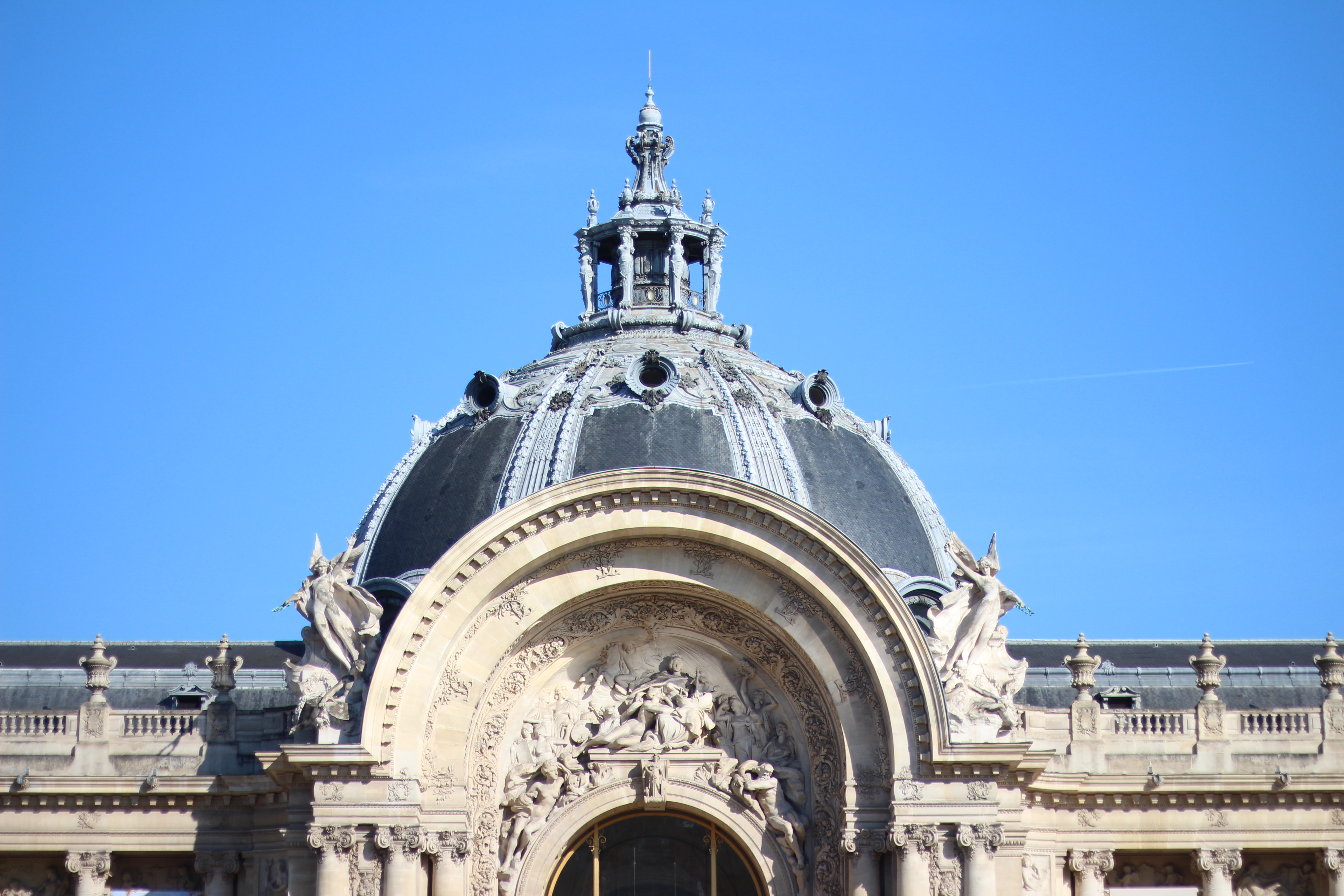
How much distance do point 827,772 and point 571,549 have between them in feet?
19.0

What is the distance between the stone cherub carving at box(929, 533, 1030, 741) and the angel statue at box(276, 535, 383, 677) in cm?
954

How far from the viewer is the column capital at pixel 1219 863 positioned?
4300cm

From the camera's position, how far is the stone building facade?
4091 centimetres

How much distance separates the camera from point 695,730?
42688 millimetres

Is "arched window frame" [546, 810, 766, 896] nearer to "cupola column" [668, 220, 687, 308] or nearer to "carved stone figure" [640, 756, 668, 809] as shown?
"carved stone figure" [640, 756, 668, 809]

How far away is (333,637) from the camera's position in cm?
4181

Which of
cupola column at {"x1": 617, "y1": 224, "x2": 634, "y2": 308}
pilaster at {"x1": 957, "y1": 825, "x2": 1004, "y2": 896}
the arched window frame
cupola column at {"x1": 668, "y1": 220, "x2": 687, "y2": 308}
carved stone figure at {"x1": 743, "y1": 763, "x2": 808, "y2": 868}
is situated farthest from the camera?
cupola column at {"x1": 617, "y1": 224, "x2": 634, "y2": 308}

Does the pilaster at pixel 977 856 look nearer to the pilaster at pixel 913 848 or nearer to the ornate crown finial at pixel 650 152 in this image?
the pilaster at pixel 913 848

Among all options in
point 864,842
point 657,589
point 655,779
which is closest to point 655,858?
point 655,779

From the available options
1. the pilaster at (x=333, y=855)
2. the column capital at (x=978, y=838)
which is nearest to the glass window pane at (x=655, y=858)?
the pilaster at (x=333, y=855)

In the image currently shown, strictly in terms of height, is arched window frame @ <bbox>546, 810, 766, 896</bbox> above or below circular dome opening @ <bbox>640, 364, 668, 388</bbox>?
below

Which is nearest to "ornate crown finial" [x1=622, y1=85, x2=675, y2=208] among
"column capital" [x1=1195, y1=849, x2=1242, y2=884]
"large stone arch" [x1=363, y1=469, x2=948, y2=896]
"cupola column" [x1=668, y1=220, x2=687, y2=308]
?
"cupola column" [x1=668, y1=220, x2=687, y2=308]

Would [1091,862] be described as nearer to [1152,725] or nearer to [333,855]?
[1152,725]

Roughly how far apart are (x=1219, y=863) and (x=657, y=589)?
35.7ft
